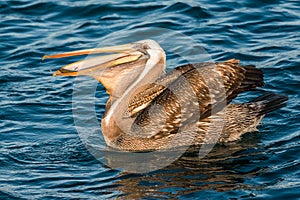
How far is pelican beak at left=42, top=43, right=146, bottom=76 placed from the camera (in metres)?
7.21

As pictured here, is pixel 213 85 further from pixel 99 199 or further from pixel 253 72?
pixel 99 199

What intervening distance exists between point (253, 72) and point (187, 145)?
109 centimetres

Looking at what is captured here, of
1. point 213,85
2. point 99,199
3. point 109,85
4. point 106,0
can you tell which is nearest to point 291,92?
point 213,85

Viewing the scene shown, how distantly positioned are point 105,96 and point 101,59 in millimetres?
1878

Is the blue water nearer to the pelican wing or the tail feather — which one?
the tail feather

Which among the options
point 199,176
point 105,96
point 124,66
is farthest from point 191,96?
point 105,96

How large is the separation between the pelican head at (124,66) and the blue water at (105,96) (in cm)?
84

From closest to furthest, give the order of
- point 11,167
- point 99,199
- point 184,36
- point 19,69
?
1. point 99,199
2. point 11,167
3. point 19,69
4. point 184,36

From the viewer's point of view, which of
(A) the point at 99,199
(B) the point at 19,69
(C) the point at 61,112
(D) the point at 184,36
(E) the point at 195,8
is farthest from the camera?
(E) the point at 195,8

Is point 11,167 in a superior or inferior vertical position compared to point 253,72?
inferior

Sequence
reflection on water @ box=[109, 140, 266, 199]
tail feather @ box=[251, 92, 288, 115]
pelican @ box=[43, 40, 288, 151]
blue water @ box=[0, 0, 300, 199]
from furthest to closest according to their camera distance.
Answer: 1. tail feather @ box=[251, 92, 288, 115]
2. pelican @ box=[43, 40, 288, 151]
3. blue water @ box=[0, 0, 300, 199]
4. reflection on water @ box=[109, 140, 266, 199]

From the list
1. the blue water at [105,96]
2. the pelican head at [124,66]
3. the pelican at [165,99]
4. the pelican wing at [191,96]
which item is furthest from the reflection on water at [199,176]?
the pelican head at [124,66]

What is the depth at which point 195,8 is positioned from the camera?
11.9 m

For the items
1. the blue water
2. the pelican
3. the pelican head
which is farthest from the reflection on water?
the pelican head
